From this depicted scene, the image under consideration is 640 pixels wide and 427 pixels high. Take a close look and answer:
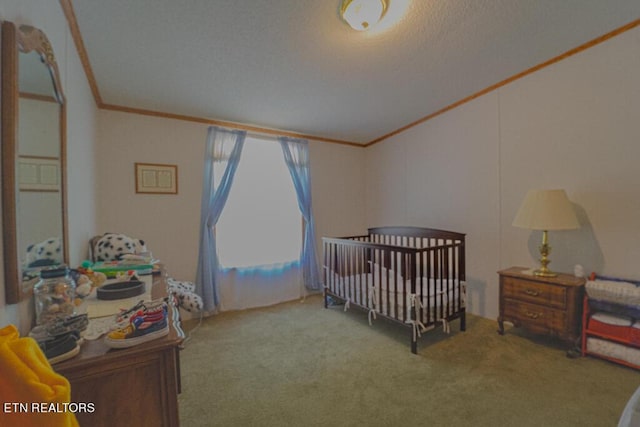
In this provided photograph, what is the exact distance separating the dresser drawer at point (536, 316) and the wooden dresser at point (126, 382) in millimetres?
2647

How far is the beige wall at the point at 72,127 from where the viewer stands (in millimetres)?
896

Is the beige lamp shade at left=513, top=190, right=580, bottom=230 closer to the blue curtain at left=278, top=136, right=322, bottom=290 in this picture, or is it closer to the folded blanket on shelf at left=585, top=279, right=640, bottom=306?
the folded blanket on shelf at left=585, top=279, right=640, bottom=306

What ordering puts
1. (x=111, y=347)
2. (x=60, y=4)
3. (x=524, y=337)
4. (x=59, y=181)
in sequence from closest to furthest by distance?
(x=111, y=347), (x=59, y=181), (x=60, y=4), (x=524, y=337)

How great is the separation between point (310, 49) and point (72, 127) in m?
1.61

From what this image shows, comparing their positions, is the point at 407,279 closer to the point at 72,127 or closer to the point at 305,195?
the point at 305,195

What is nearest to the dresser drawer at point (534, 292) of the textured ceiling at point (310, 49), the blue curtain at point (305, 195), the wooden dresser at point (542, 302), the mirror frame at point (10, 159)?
the wooden dresser at point (542, 302)

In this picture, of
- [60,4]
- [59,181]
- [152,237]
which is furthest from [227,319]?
[60,4]

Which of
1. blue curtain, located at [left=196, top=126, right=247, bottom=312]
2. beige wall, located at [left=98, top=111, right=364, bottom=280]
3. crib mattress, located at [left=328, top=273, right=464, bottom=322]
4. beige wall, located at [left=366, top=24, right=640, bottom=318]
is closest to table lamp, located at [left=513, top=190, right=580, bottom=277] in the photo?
beige wall, located at [left=366, top=24, right=640, bottom=318]

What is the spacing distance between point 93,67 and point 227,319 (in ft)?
8.42

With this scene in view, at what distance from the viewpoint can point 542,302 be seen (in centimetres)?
222

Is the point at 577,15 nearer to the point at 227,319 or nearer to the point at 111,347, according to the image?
the point at 111,347

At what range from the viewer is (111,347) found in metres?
0.81

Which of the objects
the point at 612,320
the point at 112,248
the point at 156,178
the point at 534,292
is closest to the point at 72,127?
the point at 112,248

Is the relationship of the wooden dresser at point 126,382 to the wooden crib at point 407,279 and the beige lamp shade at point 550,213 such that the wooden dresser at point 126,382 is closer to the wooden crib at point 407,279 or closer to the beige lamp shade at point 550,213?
the wooden crib at point 407,279
